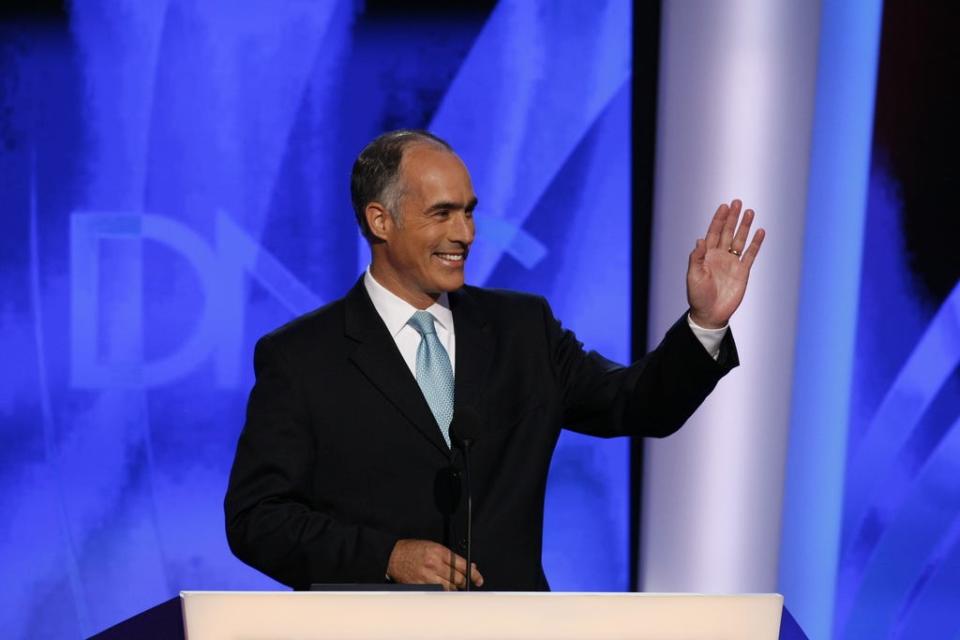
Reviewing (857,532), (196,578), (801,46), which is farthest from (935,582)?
(196,578)

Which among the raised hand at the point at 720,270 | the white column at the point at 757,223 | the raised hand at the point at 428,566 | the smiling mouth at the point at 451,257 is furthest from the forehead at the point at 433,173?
the white column at the point at 757,223

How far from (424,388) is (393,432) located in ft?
0.36

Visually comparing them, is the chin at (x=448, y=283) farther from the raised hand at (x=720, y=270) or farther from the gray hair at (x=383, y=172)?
→ the raised hand at (x=720, y=270)

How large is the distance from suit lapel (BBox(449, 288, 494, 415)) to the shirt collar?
22mm

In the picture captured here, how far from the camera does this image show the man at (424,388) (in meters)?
2.10

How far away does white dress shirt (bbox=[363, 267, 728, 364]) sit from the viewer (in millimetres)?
2240

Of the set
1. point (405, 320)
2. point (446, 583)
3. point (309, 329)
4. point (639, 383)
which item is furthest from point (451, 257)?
point (446, 583)

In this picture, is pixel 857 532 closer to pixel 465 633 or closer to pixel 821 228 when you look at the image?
Answer: pixel 821 228

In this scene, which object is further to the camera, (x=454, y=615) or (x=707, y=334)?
(x=707, y=334)

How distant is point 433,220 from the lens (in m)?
2.21

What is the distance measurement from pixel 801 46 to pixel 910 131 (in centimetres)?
60

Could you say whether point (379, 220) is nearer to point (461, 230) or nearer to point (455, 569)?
point (461, 230)

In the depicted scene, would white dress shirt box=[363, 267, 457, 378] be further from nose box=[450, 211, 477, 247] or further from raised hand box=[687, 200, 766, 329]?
raised hand box=[687, 200, 766, 329]

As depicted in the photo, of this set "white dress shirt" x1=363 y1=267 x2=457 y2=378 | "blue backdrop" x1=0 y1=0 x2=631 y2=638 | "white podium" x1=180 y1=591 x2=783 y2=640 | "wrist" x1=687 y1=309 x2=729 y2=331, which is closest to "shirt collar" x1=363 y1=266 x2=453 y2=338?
"white dress shirt" x1=363 y1=267 x2=457 y2=378
